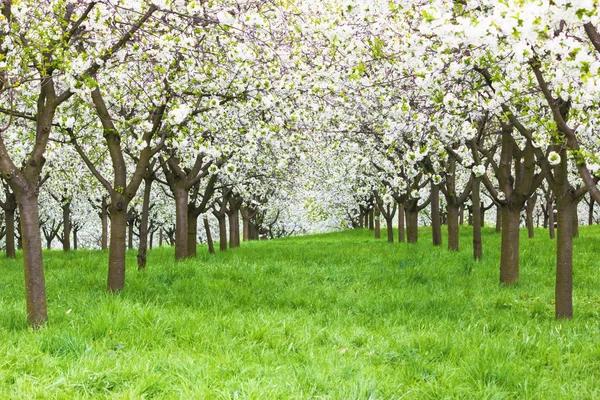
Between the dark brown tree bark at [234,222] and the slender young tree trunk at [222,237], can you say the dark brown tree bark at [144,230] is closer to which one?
the slender young tree trunk at [222,237]

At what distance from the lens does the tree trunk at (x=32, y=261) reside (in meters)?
5.90

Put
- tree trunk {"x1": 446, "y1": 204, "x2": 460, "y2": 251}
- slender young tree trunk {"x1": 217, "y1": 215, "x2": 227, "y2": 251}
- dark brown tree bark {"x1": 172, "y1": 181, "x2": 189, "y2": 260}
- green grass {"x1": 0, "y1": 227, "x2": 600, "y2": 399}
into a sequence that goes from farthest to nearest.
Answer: slender young tree trunk {"x1": 217, "y1": 215, "x2": 227, "y2": 251} < tree trunk {"x1": 446, "y1": 204, "x2": 460, "y2": 251} < dark brown tree bark {"x1": 172, "y1": 181, "x2": 189, "y2": 260} < green grass {"x1": 0, "y1": 227, "x2": 600, "y2": 399}

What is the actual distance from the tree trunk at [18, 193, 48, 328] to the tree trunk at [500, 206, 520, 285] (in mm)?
7589

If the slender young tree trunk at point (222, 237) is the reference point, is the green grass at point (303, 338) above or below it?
below

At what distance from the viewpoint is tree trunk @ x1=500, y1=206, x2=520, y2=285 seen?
8.92m

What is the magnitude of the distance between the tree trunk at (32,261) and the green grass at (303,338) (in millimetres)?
301

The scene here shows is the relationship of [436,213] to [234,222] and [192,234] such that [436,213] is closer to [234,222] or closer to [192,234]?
[192,234]

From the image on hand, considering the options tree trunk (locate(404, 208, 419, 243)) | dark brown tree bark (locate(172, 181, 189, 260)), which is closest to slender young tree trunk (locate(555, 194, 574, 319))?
dark brown tree bark (locate(172, 181, 189, 260))

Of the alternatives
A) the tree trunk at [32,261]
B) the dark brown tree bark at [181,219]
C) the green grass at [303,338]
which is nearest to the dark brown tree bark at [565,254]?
the green grass at [303,338]

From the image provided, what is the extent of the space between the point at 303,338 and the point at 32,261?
11.3 feet

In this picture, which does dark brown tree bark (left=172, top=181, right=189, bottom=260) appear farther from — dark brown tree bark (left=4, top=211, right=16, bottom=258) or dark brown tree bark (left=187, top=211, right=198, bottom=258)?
dark brown tree bark (left=4, top=211, right=16, bottom=258)

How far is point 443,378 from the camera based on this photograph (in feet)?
14.9

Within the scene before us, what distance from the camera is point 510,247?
8922mm

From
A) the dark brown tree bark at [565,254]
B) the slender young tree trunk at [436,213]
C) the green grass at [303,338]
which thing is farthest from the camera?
the slender young tree trunk at [436,213]
